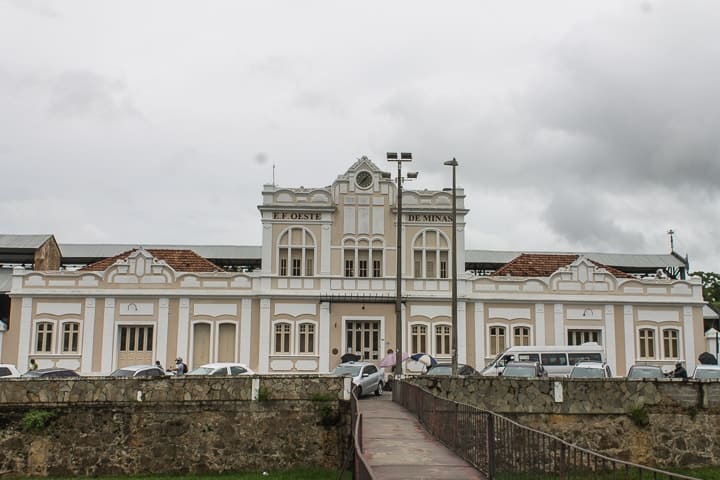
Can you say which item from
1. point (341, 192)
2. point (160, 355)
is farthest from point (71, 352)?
point (341, 192)

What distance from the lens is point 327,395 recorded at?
22.9m

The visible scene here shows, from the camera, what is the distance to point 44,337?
37969 mm

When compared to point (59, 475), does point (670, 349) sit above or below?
above

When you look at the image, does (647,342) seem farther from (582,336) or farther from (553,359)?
(553,359)

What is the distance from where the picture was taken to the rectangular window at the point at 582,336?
1567 inches

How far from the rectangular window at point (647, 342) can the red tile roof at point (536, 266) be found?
371cm

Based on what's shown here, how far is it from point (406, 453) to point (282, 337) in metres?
25.0

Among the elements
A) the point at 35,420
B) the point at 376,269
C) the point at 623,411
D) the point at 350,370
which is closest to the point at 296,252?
the point at 376,269

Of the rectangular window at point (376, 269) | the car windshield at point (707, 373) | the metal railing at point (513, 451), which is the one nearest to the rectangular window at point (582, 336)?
the rectangular window at point (376, 269)

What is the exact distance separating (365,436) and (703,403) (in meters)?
12.0

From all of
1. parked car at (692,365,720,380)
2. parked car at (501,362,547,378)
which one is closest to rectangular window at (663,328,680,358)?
parked car at (692,365,720,380)

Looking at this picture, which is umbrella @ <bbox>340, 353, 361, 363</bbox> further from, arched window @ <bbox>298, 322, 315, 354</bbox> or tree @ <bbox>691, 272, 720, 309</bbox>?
tree @ <bbox>691, 272, 720, 309</bbox>

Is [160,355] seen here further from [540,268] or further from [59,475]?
[540,268]

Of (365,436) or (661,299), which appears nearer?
(365,436)
